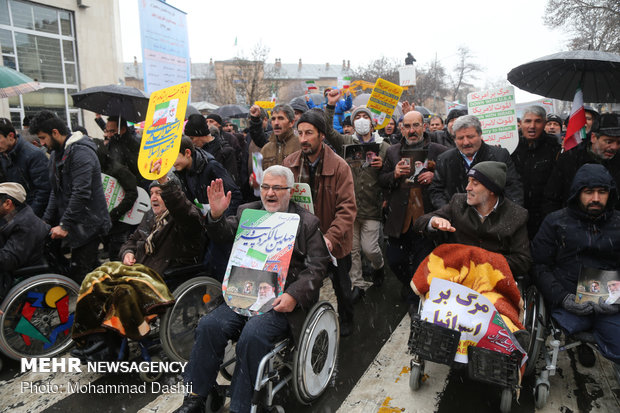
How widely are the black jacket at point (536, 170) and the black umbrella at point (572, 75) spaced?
0.53 meters

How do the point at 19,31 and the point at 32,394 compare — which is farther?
the point at 19,31

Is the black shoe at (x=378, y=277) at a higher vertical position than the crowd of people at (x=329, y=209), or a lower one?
lower

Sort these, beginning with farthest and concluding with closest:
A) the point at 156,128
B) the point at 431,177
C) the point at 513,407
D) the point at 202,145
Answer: the point at 202,145, the point at 431,177, the point at 156,128, the point at 513,407

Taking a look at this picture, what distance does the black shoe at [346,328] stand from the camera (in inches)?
162

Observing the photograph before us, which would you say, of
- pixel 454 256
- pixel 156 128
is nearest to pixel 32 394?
pixel 156 128

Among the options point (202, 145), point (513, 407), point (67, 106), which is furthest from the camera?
point (67, 106)

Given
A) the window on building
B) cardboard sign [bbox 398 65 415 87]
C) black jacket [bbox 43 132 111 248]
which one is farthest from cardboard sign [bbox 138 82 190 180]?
the window on building

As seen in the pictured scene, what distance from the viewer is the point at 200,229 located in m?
3.57

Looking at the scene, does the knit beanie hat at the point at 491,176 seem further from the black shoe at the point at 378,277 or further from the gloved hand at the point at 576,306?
the black shoe at the point at 378,277

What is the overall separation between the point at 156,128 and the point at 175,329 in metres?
1.58

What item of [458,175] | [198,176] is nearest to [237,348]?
[198,176]

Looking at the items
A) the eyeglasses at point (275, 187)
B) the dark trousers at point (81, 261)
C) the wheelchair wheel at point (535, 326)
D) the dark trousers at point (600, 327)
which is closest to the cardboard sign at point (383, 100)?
the eyeglasses at point (275, 187)

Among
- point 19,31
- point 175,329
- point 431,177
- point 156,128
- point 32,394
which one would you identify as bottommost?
point 32,394

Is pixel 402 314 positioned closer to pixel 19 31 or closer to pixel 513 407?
pixel 513 407
